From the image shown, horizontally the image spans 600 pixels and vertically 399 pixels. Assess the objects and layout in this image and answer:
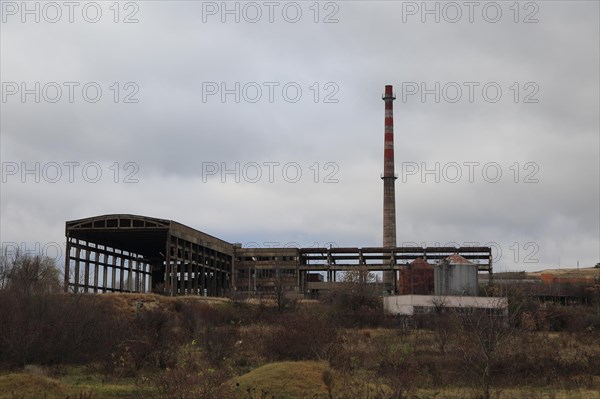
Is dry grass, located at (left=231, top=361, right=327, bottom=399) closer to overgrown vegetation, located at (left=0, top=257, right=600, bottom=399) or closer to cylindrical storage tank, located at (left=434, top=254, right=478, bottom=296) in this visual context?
overgrown vegetation, located at (left=0, top=257, right=600, bottom=399)

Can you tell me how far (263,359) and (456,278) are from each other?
36.3m

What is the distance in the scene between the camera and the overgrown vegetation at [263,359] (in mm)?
18766

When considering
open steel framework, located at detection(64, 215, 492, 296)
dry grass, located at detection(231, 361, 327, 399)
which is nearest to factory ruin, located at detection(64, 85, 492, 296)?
open steel framework, located at detection(64, 215, 492, 296)

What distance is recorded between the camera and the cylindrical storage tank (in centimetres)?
→ 6053

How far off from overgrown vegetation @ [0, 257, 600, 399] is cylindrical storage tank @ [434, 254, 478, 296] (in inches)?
740

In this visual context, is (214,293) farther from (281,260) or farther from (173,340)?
(173,340)

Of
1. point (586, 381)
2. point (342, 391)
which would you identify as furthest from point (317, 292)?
point (342, 391)

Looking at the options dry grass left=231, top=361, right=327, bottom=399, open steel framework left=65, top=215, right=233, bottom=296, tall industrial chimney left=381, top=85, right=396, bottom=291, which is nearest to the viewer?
dry grass left=231, top=361, right=327, bottom=399

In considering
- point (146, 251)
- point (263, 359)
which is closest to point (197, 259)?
point (146, 251)

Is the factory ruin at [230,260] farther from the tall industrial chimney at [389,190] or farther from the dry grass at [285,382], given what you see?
the dry grass at [285,382]

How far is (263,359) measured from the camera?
28.4m

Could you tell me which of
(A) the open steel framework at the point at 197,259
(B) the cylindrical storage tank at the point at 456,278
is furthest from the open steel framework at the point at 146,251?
(B) the cylindrical storage tank at the point at 456,278

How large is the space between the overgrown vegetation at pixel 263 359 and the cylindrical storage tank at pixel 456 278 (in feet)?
61.6

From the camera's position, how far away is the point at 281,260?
79.3 metres
